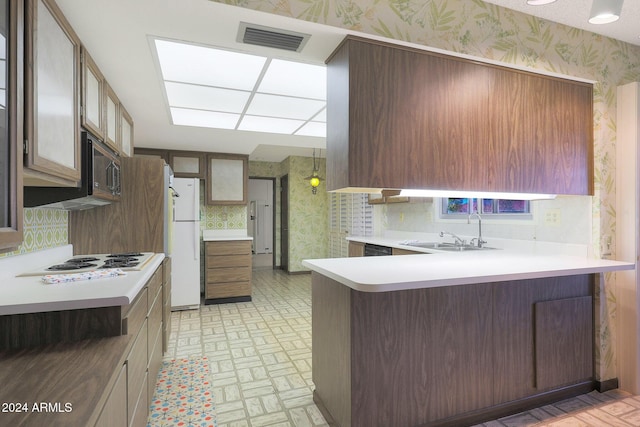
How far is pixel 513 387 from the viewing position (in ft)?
6.65

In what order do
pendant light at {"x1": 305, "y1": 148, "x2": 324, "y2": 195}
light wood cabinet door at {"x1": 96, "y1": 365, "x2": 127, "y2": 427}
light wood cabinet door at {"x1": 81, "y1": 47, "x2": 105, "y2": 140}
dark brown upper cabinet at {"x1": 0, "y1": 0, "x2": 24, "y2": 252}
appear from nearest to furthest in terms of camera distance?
light wood cabinet door at {"x1": 96, "y1": 365, "x2": 127, "y2": 427} → dark brown upper cabinet at {"x1": 0, "y1": 0, "x2": 24, "y2": 252} → light wood cabinet door at {"x1": 81, "y1": 47, "x2": 105, "y2": 140} → pendant light at {"x1": 305, "y1": 148, "x2": 324, "y2": 195}

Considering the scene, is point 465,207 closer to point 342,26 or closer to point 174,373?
point 342,26

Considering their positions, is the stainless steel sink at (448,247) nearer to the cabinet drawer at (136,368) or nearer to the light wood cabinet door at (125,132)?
the cabinet drawer at (136,368)

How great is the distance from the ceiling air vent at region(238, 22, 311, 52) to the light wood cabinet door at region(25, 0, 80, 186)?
2.74 feet

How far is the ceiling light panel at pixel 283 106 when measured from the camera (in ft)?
9.82

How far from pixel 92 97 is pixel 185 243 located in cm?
251

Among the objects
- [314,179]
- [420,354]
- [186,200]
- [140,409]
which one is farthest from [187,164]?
[420,354]

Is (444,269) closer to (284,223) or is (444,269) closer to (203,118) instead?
(203,118)

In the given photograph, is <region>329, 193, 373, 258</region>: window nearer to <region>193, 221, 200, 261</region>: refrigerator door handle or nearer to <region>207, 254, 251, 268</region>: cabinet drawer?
<region>207, 254, 251, 268</region>: cabinet drawer

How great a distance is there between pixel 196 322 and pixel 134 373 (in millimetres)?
2505

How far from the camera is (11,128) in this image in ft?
3.74

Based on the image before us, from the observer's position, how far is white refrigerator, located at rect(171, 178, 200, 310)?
14.0ft

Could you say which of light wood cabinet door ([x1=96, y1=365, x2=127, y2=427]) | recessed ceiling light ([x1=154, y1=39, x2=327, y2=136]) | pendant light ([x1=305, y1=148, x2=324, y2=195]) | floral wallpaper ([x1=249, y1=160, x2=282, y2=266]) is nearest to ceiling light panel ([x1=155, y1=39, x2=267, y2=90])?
recessed ceiling light ([x1=154, y1=39, x2=327, y2=136])

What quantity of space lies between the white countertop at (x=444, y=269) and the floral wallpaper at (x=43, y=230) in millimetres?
1627
